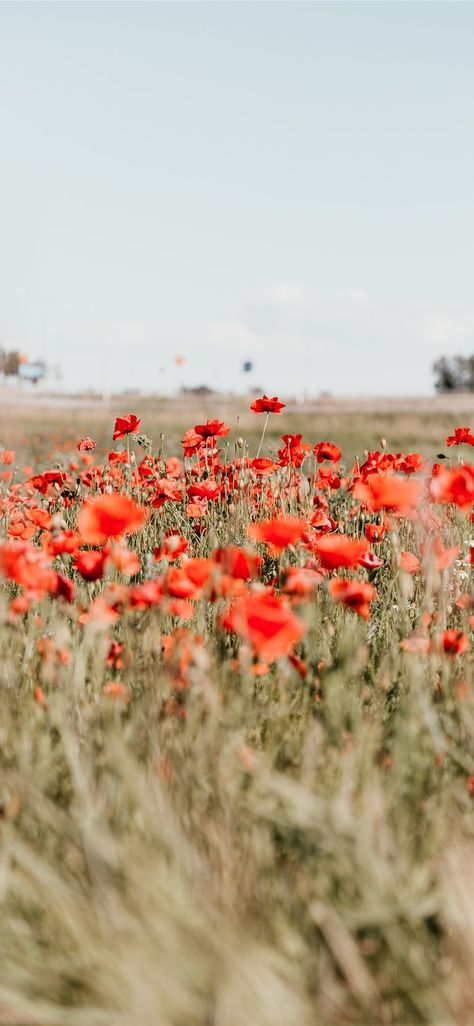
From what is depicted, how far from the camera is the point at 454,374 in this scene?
8475 cm

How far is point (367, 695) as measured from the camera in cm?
213

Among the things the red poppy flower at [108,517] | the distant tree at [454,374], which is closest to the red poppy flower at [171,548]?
the red poppy flower at [108,517]

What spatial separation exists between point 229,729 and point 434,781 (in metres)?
0.42

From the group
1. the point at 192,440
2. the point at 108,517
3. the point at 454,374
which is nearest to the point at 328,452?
the point at 192,440

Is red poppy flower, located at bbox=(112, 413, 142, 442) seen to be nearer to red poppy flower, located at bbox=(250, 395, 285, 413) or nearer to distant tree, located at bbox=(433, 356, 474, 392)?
red poppy flower, located at bbox=(250, 395, 285, 413)

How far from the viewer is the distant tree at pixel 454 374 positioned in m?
83.2

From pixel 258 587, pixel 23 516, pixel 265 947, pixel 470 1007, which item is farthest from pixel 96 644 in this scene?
pixel 23 516

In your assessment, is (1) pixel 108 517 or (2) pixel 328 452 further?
(2) pixel 328 452

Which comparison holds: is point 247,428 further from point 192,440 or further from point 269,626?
point 269,626

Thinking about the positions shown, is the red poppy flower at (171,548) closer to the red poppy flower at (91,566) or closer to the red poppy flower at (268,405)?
the red poppy flower at (91,566)

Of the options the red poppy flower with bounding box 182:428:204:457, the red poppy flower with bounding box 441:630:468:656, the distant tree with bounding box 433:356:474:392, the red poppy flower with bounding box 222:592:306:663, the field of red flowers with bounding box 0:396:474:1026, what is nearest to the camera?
the field of red flowers with bounding box 0:396:474:1026

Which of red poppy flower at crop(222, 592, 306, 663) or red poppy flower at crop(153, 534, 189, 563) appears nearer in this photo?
red poppy flower at crop(222, 592, 306, 663)

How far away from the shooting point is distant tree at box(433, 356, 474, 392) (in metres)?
83.2

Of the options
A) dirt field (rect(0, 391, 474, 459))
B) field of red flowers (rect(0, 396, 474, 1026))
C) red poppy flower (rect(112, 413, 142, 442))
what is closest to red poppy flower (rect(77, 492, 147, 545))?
field of red flowers (rect(0, 396, 474, 1026))
